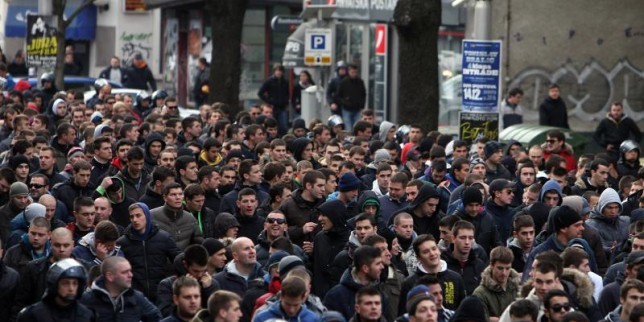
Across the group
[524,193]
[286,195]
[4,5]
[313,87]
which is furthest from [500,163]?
[4,5]

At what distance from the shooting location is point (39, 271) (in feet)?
43.0

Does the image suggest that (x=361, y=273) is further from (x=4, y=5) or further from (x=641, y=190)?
(x=4, y=5)

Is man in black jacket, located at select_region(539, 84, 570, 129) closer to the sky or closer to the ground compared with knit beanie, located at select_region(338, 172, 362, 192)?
closer to the sky

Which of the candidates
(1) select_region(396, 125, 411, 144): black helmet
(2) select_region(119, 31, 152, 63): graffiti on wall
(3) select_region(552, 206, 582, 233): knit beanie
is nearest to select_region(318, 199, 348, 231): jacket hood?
(3) select_region(552, 206, 582, 233): knit beanie

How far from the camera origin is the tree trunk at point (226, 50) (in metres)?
32.4

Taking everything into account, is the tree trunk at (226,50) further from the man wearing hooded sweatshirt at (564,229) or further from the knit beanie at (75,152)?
the man wearing hooded sweatshirt at (564,229)

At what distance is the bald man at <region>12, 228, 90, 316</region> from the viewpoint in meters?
13.0

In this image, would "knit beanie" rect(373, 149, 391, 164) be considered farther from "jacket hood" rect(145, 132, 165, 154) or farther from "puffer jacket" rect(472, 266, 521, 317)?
"puffer jacket" rect(472, 266, 521, 317)

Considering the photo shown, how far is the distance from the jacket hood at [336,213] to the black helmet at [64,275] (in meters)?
3.37

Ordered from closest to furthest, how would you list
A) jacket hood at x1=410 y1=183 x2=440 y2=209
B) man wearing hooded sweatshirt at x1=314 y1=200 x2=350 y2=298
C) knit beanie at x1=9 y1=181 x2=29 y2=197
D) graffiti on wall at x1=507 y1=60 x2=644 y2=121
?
man wearing hooded sweatshirt at x1=314 y1=200 x2=350 y2=298 → jacket hood at x1=410 y1=183 x2=440 y2=209 → knit beanie at x1=9 y1=181 x2=29 y2=197 → graffiti on wall at x1=507 y1=60 x2=644 y2=121

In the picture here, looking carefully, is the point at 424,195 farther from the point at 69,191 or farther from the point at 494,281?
the point at 69,191

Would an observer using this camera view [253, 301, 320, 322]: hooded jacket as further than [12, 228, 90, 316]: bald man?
No

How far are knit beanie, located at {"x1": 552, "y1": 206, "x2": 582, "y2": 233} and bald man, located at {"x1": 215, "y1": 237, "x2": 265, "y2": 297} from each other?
8.53ft

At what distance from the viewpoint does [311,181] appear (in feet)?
52.2
